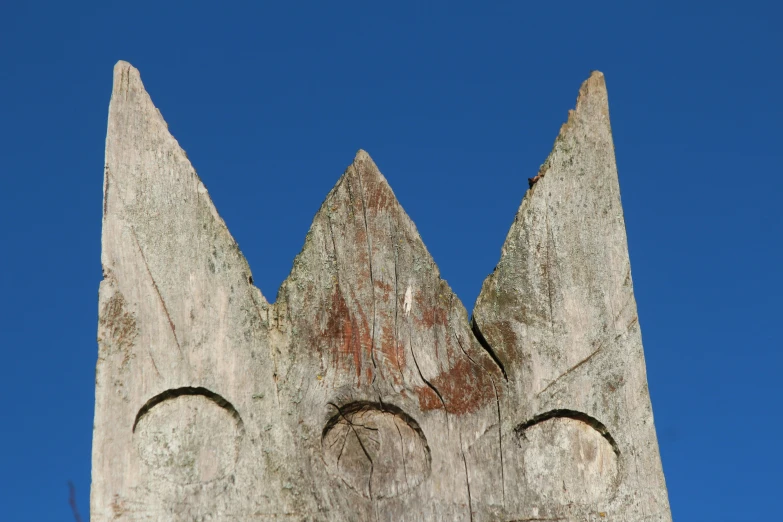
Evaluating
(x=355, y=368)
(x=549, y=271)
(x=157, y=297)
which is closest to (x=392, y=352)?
(x=355, y=368)

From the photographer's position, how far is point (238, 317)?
3.77 m

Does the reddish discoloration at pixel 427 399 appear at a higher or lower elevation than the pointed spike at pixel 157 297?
lower

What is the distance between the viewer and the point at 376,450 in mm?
3703

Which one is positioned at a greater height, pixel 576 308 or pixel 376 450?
pixel 576 308

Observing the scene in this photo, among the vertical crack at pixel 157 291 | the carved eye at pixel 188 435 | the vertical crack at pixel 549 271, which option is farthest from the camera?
the vertical crack at pixel 549 271

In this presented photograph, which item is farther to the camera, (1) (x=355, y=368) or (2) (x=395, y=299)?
(2) (x=395, y=299)

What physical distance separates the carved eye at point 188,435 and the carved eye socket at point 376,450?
0.34m

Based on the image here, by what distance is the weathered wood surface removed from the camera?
3.60 meters

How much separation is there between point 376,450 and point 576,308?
93 centimetres

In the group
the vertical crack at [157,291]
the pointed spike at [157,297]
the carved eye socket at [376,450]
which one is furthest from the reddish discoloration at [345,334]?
the vertical crack at [157,291]

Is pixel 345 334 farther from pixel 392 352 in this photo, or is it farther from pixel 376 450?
pixel 376 450

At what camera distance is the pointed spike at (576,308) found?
387 centimetres

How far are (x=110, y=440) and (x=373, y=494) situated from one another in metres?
0.89

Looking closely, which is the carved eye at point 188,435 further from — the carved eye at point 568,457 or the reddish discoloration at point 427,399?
the carved eye at point 568,457
